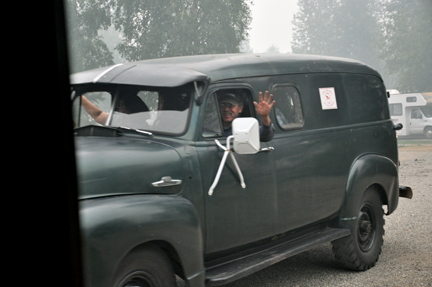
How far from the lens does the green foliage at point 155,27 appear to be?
35.5 m

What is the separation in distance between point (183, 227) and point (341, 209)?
260 cm

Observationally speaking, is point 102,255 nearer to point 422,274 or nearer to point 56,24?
point 56,24

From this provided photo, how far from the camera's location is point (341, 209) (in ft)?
18.8

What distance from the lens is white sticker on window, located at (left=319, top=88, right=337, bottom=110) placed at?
5645 millimetres

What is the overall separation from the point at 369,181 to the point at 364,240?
2.32ft

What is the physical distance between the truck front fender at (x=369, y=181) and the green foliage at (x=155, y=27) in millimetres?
30239

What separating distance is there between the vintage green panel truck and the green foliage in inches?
1199

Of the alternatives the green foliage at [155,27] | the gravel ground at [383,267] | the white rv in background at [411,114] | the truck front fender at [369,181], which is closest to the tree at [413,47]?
the white rv in background at [411,114]

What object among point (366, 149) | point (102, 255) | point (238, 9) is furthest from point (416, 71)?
point (102, 255)

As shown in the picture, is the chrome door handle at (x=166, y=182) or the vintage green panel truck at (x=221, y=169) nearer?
the vintage green panel truck at (x=221, y=169)

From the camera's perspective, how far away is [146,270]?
11.5ft

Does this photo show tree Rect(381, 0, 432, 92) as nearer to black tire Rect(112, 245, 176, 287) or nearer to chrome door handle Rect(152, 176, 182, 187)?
chrome door handle Rect(152, 176, 182, 187)

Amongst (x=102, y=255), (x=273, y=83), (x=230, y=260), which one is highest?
(x=273, y=83)

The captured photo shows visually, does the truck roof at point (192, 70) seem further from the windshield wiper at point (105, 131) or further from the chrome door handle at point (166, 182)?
the chrome door handle at point (166, 182)
